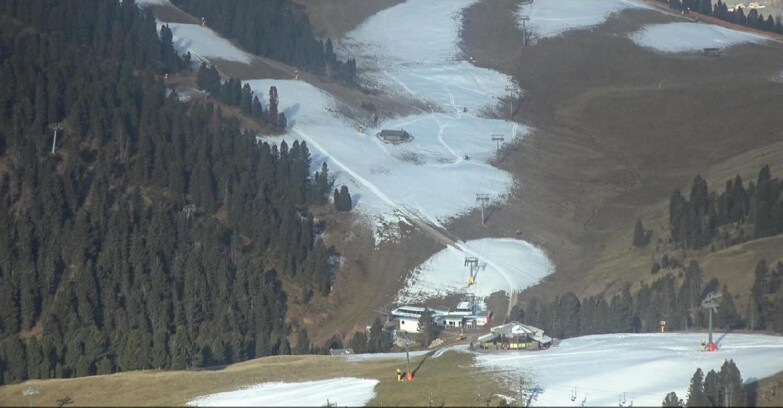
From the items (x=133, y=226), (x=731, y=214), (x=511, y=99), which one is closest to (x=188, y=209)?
(x=133, y=226)

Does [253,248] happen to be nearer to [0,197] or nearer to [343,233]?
[343,233]

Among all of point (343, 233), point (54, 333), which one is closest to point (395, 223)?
point (343, 233)

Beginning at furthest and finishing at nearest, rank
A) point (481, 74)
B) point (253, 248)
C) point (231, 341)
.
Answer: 1. point (481, 74)
2. point (253, 248)
3. point (231, 341)

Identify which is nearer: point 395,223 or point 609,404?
point 609,404

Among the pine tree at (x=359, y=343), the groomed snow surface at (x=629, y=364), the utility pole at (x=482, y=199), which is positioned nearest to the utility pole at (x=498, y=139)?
the utility pole at (x=482, y=199)

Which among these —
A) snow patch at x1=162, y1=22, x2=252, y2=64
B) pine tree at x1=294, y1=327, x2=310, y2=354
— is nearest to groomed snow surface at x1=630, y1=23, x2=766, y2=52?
snow patch at x1=162, y1=22, x2=252, y2=64

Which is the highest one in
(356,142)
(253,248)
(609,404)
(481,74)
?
(481,74)

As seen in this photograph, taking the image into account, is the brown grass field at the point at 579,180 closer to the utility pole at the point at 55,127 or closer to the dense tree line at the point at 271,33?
the dense tree line at the point at 271,33
